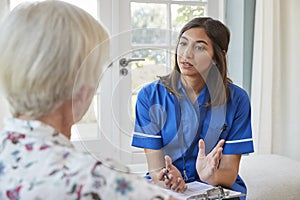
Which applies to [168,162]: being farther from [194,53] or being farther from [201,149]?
[194,53]

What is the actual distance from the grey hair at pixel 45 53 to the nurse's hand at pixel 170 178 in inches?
23.9

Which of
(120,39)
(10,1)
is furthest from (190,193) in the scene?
(10,1)

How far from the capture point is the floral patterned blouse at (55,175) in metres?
0.68

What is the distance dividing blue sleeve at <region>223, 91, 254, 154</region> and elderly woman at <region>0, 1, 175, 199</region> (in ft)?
2.62

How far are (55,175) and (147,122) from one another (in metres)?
0.60

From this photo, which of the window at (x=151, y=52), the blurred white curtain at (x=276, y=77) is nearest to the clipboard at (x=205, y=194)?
the window at (x=151, y=52)

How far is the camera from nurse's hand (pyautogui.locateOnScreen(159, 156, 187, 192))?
1329 mm

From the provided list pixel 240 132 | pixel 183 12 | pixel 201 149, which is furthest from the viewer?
pixel 183 12

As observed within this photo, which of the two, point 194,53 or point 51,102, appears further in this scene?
point 194,53

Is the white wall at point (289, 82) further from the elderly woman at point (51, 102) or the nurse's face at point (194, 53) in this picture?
the elderly woman at point (51, 102)

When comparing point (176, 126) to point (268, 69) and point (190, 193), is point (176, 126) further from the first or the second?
point (268, 69)

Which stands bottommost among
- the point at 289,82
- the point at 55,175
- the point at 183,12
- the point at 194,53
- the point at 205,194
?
the point at 205,194

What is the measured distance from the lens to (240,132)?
153cm

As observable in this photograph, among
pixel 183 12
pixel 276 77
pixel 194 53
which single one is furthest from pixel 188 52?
pixel 276 77
